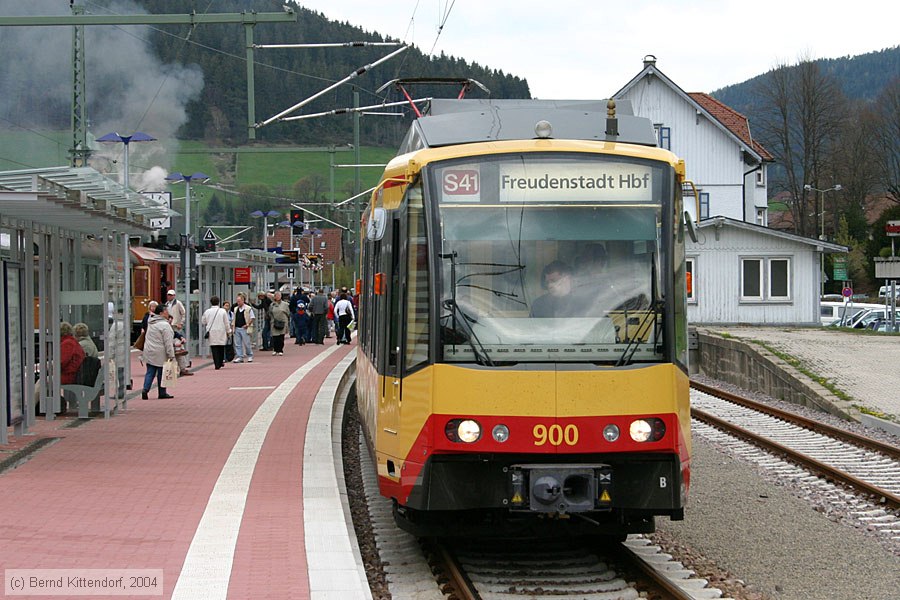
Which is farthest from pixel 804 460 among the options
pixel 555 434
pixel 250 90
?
pixel 250 90

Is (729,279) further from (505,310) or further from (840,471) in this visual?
(505,310)

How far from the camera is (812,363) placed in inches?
944

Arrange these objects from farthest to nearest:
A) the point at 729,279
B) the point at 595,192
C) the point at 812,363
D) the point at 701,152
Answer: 1. the point at 701,152
2. the point at 729,279
3. the point at 812,363
4. the point at 595,192

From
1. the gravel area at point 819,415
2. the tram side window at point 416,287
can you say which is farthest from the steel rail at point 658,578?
the gravel area at point 819,415

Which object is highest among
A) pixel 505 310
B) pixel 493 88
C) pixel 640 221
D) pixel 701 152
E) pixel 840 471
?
pixel 493 88

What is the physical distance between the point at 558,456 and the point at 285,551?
6.19 ft

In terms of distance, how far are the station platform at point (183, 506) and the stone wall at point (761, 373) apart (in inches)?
329

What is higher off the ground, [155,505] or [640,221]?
[640,221]

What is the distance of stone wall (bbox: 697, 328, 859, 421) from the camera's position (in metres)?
20.5

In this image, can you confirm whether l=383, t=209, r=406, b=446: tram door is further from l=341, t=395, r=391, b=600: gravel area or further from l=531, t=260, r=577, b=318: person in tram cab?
l=341, t=395, r=391, b=600: gravel area

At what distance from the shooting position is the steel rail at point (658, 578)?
→ 749cm

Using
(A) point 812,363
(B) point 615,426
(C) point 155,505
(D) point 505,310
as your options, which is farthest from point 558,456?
(A) point 812,363

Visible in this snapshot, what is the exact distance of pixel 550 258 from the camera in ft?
27.0

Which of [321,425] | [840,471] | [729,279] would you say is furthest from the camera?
[729,279]
